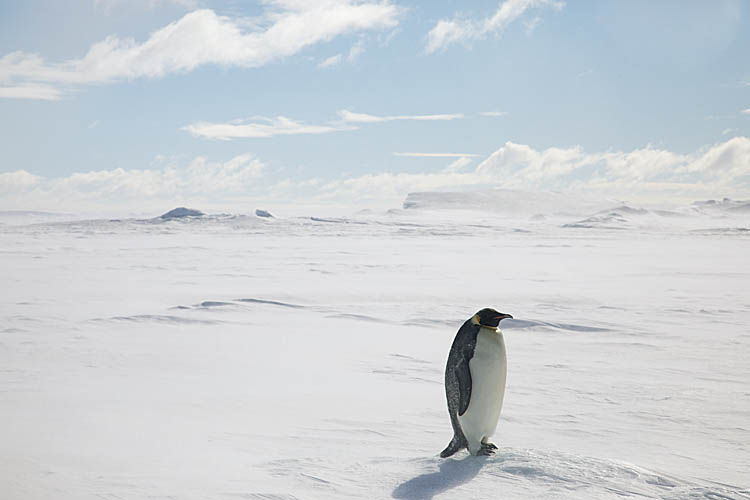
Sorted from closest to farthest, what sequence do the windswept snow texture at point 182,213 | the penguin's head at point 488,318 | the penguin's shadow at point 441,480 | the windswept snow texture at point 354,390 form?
the penguin's shadow at point 441,480 < the windswept snow texture at point 354,390 < the penguin's head at point 488,318 < the windswept snow texture at point 182,213

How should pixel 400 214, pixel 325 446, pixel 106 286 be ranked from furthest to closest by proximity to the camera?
pixel 400 214 → pixel 106 286 → pixel 325 446

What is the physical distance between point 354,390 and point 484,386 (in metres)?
2.38

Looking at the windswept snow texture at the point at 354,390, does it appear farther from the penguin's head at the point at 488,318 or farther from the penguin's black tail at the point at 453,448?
the penguin's head at the point at 488,318

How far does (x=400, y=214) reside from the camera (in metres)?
69.2

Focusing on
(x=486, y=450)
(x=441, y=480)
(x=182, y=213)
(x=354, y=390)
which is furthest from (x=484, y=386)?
(x=182, y=213)

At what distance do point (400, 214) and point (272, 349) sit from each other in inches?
2453

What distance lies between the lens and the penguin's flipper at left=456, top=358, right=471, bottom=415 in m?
3.06

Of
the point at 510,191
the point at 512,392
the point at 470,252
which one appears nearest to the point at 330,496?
the point at 512,392

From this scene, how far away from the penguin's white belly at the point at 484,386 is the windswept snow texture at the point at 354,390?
0.13 m

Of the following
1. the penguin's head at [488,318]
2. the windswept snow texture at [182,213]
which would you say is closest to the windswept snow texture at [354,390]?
the penguin's head at [488,318]

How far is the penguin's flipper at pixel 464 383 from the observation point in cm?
306

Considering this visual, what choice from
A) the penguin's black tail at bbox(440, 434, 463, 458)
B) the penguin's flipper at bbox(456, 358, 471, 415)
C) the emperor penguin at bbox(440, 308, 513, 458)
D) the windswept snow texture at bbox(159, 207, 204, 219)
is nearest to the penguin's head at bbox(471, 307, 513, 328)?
the emperor penguin at bbox(440, 308, 513, 458)

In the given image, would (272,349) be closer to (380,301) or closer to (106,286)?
(380,301)

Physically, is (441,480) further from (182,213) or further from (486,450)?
(182,213)
